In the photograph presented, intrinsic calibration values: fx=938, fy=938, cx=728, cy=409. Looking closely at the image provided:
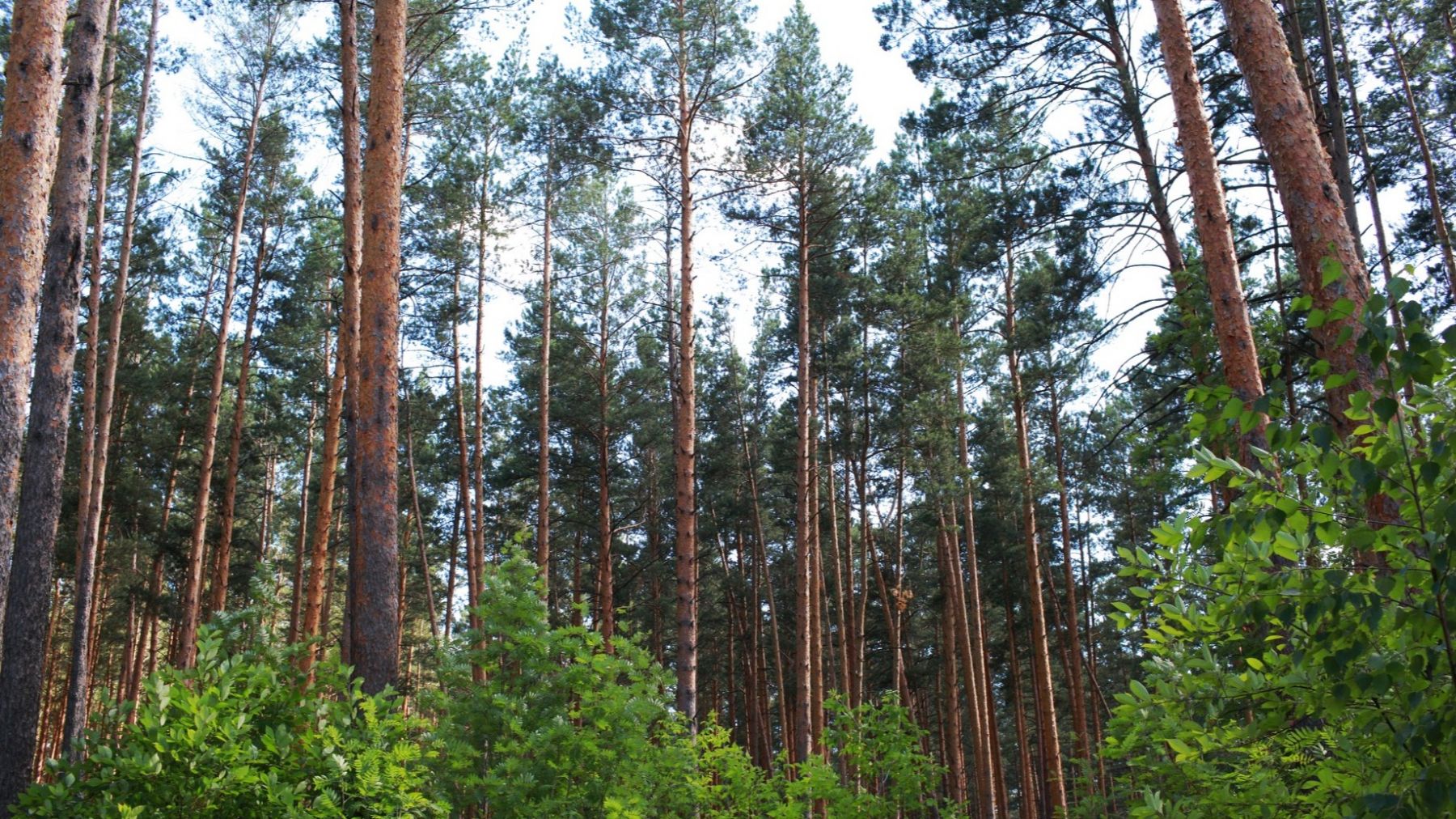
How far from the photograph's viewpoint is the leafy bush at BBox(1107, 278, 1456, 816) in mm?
1949

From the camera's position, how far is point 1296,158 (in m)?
5.14

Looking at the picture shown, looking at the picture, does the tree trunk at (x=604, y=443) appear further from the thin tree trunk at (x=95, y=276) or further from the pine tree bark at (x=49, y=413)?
the pine tree bark at (x=49, y=413)

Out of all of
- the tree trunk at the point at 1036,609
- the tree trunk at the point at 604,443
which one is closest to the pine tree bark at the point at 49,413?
the tree trunk at the point at 604,443

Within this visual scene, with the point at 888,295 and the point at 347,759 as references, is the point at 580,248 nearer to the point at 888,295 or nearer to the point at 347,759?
the point at 888,295

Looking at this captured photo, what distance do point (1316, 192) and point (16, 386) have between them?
25.3 feet

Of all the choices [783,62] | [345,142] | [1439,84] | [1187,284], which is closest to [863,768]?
[1187,284]

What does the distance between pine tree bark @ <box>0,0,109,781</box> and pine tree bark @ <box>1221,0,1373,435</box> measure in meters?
7.62

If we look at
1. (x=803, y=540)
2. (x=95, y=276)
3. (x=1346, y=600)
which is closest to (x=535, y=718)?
(x=1346, y=600)

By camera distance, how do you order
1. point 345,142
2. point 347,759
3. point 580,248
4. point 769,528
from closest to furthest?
1. point 347,759
2. point 345,142
3. point 580,248
4. point 769,528

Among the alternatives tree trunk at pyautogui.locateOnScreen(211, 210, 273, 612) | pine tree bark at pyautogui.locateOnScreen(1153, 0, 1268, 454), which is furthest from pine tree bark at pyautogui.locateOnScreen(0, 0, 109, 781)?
tree trunk at pyautogui.locateOnScreen(211, 210, 273, 612)

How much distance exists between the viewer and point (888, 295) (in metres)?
17.4

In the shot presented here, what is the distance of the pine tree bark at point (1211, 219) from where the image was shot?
6.48 m

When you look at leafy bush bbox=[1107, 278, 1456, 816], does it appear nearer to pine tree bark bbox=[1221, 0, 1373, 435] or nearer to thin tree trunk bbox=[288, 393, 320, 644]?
pine tree bark bbox=[1221, 0, 1373, 435]

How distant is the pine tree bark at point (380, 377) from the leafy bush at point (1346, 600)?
5488 mm
